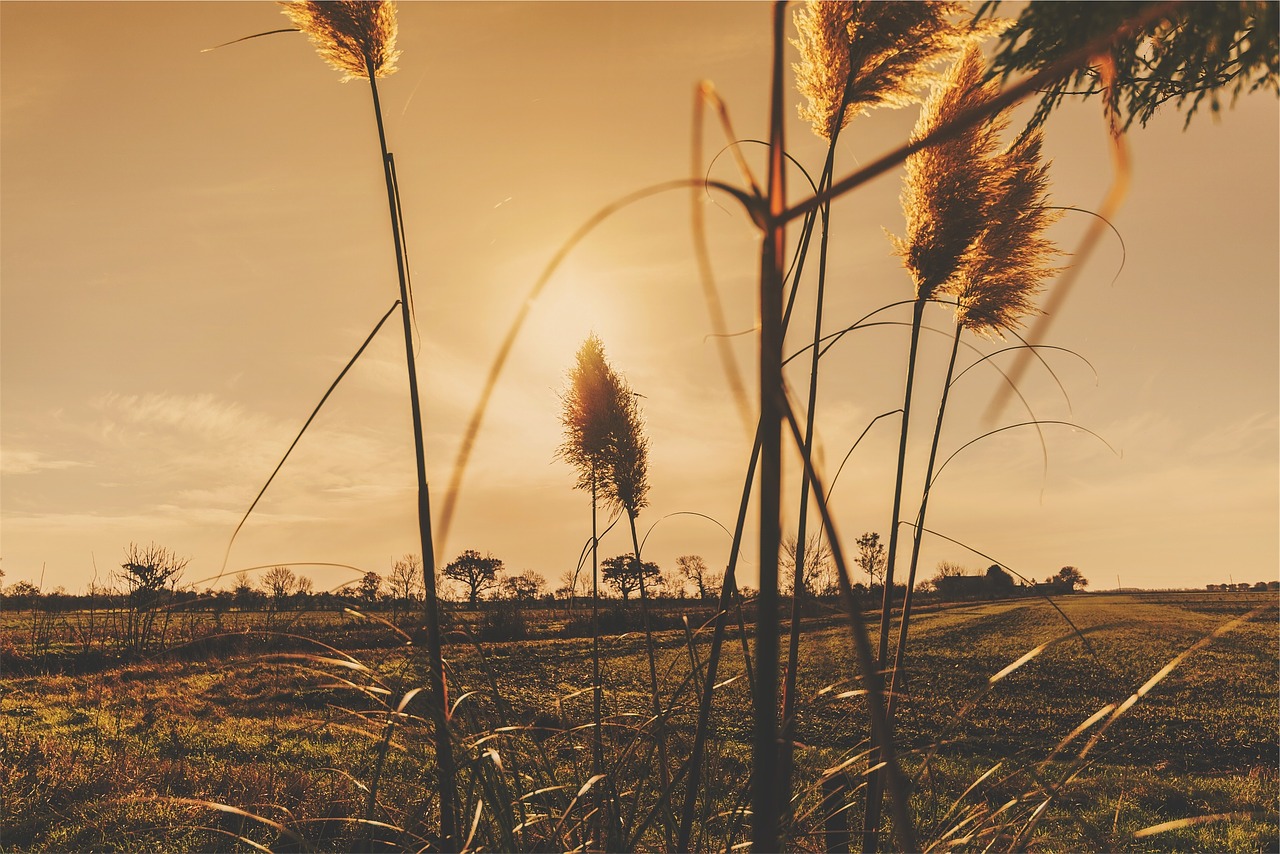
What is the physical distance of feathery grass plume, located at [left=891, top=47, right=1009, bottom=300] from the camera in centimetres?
243

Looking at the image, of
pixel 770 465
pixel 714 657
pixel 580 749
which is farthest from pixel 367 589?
pixel 770 465

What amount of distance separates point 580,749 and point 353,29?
84.5 inches

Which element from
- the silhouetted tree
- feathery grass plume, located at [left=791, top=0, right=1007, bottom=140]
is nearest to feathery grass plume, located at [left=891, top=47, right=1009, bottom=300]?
feathery grass plume, located at [left=791, top=0, right=1007, bottom=140]

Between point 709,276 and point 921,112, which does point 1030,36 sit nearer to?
point 921,112

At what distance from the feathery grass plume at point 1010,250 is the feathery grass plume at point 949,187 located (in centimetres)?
6

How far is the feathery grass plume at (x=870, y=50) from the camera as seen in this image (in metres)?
1.99

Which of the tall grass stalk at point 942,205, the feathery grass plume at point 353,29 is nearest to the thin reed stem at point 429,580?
the feathery grass plume at point 353,29

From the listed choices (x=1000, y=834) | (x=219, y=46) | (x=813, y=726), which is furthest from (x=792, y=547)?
(x=813, y=726)

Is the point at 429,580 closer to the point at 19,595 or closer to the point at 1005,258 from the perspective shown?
the point at 1005,258

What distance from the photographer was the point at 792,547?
228 centimetres

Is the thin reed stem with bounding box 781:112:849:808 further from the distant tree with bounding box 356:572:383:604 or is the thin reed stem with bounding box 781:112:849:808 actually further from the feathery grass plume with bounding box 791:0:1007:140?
the distant tree with bounding box 356:572:383:604

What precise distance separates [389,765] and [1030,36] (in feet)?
29.9

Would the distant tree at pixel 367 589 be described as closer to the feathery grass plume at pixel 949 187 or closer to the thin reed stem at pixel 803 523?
the thin reed stem at pixel 803 523

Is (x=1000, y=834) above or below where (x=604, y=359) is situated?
below
